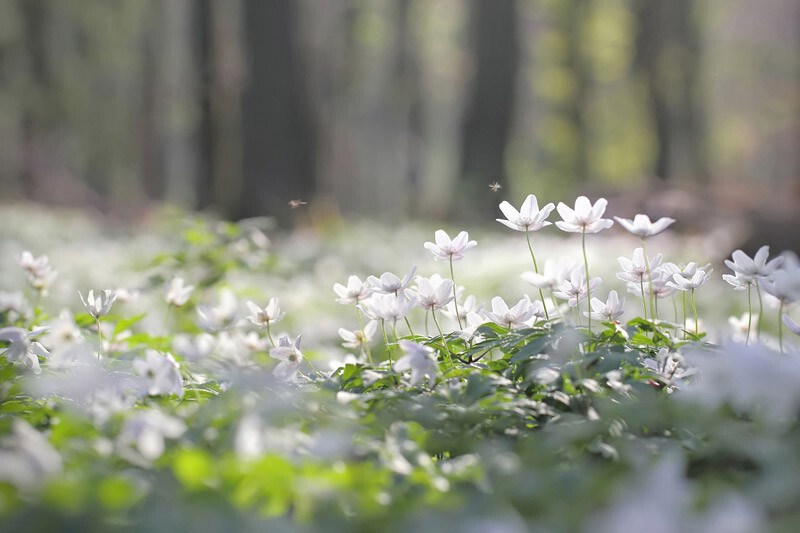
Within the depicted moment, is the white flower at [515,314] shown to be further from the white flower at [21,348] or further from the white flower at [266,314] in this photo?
the white flower at [21,348]

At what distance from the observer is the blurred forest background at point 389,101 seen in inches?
439

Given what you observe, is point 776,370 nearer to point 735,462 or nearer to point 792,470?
point 792,470

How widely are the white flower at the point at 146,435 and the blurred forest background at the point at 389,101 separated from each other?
9225mm

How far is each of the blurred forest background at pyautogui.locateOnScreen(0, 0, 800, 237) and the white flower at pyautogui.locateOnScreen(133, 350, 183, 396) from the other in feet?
28.9

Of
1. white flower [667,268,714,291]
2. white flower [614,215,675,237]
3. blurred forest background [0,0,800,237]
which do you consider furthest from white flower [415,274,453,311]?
blurred forest background [0,0,800,237]

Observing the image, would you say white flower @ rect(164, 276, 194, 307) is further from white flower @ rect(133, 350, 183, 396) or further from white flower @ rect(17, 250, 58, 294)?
white flower @ rect(133, 350, 183, 396)

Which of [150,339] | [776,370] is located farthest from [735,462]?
[150,339]

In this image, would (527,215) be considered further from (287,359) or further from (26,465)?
(26,465)

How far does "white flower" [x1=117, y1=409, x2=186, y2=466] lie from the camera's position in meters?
1.32

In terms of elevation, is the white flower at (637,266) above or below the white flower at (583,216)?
below

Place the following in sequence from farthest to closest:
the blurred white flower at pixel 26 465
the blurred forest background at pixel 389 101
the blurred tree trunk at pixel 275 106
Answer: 1. the blurred forest background at pixel 389 101
2. the blurred tree trunk at pixel 275 106
3. the blurred white flower at pixel 26 465

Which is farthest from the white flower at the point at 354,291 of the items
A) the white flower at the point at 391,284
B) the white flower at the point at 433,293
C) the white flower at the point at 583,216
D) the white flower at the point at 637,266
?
the white flower at the point at 637,266

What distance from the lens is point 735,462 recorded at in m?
1.71

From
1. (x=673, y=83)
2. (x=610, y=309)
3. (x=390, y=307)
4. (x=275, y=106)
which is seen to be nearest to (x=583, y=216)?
(x=610, y=309)
